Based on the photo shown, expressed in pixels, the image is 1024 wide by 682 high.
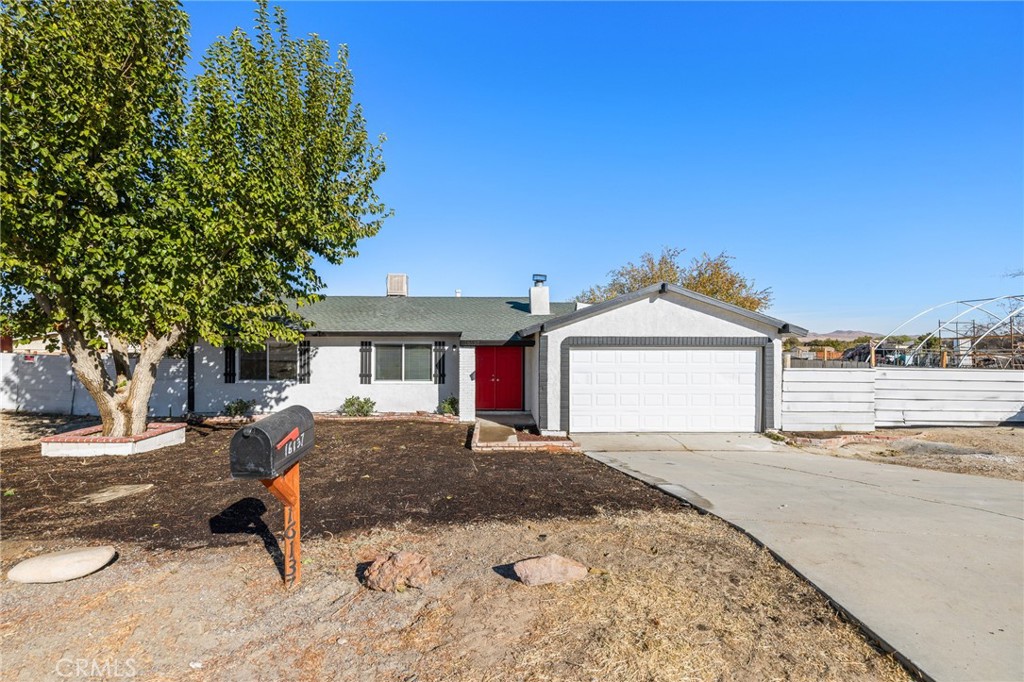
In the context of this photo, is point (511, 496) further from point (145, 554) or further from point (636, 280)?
point (636, 280)

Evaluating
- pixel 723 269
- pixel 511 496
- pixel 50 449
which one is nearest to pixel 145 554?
pixel 511 496

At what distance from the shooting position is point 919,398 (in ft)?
40.5

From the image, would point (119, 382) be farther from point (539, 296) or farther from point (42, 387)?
point (539, 296)

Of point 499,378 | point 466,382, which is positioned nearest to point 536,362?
point 466,382

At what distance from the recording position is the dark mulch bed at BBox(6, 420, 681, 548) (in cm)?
535

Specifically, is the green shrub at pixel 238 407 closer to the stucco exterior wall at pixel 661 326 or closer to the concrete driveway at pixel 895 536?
the stucco exterior wall at pixel 661 326

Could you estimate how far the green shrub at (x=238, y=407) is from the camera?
526 inches

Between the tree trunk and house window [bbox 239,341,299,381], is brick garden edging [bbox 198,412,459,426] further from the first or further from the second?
the tree trunk

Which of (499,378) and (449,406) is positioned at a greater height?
(499,378)

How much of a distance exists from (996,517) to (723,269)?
2706 cm

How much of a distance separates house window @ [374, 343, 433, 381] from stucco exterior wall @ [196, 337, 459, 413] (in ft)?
0.56

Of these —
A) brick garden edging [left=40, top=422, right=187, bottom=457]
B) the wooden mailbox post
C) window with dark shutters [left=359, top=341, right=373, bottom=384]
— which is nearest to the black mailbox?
the wooden mailbox post

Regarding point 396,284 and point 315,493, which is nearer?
point 315,493

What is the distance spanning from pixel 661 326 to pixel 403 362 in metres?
7.60
